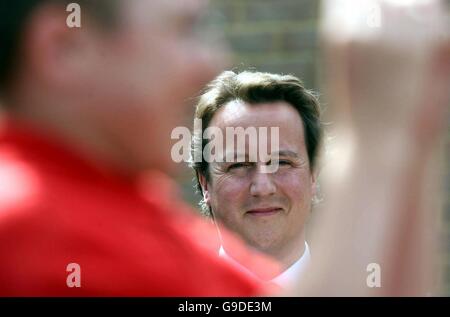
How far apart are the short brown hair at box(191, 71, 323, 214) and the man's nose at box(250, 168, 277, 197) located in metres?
0.07

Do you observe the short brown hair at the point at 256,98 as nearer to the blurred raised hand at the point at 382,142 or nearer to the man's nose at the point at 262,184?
the man's nose at the point at 262,184

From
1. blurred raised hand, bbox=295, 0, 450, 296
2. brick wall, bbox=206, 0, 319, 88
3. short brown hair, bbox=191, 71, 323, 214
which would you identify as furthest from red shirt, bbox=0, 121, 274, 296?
brick wall, bbox=206, 0, 319, 88

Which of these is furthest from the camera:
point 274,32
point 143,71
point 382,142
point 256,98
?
point 274,32

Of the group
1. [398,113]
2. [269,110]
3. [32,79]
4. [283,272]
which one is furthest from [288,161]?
[398,113]

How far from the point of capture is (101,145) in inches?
35.6

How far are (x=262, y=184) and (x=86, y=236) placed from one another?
635mm

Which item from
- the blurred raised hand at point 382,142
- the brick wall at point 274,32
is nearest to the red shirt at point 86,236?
the blurred raised hand at point 382,142

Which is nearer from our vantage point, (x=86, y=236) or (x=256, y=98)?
(x=86, y=236)

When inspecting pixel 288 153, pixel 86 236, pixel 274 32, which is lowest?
pixel 86 236

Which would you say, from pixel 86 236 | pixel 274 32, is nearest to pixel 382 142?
pixel 86 236

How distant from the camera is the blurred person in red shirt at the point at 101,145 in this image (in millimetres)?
813

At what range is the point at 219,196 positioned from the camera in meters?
1.45

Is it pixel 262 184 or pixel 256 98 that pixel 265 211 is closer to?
pixel 262 184

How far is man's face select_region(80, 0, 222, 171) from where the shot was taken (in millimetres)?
881
